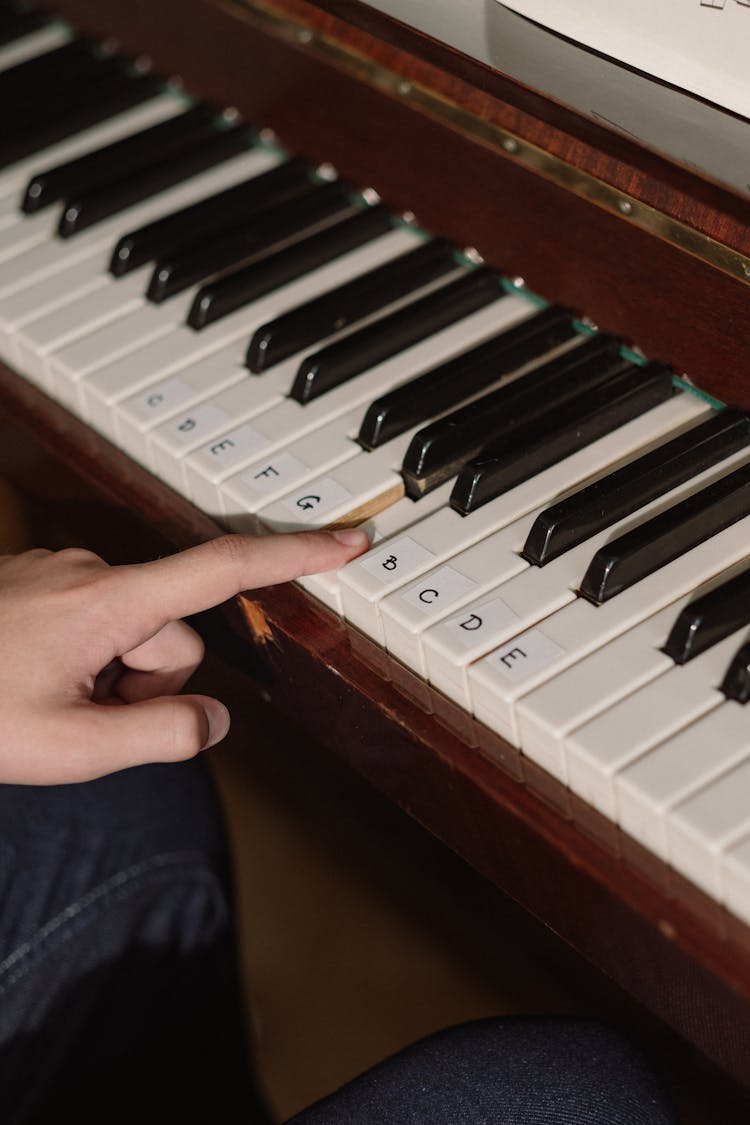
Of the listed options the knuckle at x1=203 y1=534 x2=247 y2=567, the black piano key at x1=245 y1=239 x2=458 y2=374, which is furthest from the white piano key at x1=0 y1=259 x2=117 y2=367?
the knuckle at x1=203 y1=534 x2=247 y2=567

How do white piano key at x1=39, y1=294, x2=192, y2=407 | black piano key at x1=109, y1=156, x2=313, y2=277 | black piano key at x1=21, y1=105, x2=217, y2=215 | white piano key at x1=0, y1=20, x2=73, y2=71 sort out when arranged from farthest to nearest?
white piano key at x1=0, y1=20, x2=73, y2=71 < black piano key at x1=21, y1=105, x2=217, y2=215 < black piano key at x1=109, y1=156, x2=313, y2=277 < white piano key at x1=39, y1=294, x2=192, y2=407

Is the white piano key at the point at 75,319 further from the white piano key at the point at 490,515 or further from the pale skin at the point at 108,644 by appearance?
the white piano key at the point at 490,515

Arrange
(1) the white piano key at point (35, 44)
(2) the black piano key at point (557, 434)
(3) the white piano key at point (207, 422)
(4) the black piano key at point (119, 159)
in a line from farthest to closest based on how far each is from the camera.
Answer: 1. (1) the white piano key at point (35, 44)
2. (4) the black piano key at point (119, 159)
3. (3) the white piano key at point (207, 422)
4. (2) the black piano key at point (557, 434)

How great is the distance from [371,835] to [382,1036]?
29 centimetres

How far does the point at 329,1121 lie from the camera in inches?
42.1

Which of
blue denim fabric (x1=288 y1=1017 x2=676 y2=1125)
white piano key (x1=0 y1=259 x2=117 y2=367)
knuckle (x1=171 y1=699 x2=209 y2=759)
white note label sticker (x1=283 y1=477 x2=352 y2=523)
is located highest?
white note label sticker (x1=283 y1=477 x2=352 y2=523)

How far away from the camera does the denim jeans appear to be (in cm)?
111

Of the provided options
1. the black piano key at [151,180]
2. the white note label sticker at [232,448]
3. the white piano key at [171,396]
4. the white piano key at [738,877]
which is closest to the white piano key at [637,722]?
the white piano key at [738,877]

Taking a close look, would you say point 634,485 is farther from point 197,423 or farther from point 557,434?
point 197,423

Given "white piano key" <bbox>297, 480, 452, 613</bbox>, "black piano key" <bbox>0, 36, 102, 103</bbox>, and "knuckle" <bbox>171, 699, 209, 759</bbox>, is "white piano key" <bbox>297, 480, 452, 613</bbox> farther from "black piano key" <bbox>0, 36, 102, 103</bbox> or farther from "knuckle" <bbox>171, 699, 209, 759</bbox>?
"black piano key" <bbox>0, 36, 102, 103</bbox>

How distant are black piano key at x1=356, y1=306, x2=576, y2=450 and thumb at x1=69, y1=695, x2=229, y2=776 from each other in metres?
0.32

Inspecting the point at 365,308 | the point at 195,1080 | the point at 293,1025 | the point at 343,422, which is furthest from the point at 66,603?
the point at 293,1025

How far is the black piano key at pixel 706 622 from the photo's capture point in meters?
1.09

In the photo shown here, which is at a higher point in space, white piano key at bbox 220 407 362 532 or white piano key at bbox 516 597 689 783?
white piano key at bbox 516 597 689 783
